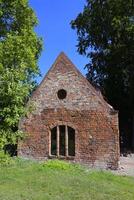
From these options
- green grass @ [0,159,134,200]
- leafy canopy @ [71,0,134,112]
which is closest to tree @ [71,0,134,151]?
leafy canopy @ [71,0,134,112]

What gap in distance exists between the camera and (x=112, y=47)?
127ft

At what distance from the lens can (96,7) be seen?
1585 inches

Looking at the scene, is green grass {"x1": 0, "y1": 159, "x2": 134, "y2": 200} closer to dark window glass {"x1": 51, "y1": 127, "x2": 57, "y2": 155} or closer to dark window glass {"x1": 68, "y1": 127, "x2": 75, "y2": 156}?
dark window glass {"x1": 68, "y1": 127, "x2": 75, "y2": 156}

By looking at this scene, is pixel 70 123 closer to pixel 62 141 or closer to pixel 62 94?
pixel 62 141

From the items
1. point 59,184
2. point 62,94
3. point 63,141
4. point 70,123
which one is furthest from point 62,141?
point 59,184

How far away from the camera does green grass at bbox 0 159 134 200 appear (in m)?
16.7

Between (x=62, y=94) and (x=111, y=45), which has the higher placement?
(x=111, y=45)

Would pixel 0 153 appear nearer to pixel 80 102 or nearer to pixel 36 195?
pixel 36 195

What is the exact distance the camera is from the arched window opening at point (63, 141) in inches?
1164

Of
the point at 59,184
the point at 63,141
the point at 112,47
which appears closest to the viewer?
the point at 59,184

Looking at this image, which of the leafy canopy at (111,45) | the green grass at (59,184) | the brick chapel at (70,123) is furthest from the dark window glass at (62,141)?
the leafy canopy at (111,45)

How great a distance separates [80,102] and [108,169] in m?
4.40

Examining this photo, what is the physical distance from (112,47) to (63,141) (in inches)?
463

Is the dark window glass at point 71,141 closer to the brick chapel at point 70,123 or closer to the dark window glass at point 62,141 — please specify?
the brick chapel at point 70,123
